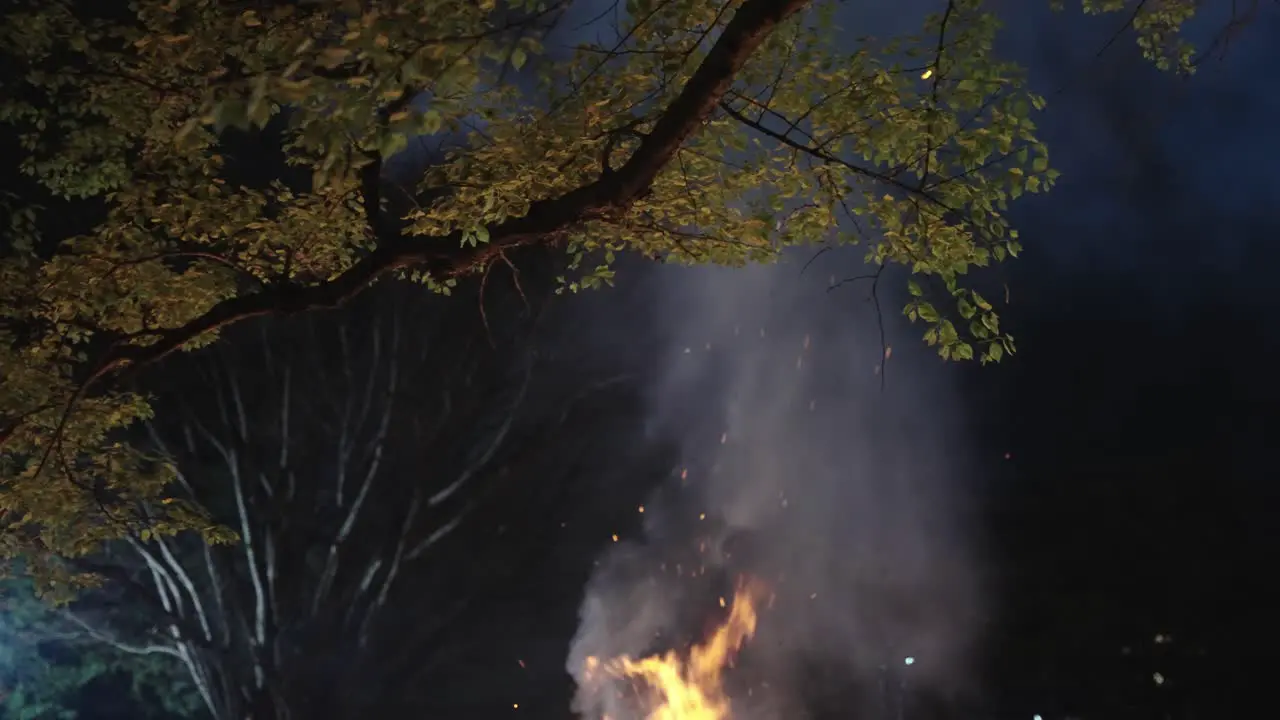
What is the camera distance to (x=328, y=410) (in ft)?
49.3

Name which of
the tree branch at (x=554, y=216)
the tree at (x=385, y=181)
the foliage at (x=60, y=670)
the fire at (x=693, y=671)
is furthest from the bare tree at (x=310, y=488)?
the fire at (x=693, y=671)

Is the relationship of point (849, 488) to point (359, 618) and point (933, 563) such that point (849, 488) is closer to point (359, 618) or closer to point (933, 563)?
point (933, 563)

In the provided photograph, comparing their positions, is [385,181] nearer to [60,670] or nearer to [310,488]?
[310,488]

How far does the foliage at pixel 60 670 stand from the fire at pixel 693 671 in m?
14.2

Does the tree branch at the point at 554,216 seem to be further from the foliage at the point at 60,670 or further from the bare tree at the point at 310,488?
the foliage at the point at 60,670

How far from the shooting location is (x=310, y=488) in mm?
14961

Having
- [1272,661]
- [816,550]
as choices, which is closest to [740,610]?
[816,550]

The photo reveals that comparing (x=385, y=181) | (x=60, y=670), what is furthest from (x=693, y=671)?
(x=385, y=181)

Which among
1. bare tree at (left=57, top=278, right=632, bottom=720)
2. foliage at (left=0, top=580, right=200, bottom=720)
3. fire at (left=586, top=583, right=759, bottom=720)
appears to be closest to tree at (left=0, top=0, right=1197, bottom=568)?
bare tree at (left=57, top=278, right=632, bottom=720)

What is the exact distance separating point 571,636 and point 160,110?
67.6 feet

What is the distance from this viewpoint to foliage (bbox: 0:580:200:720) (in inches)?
612

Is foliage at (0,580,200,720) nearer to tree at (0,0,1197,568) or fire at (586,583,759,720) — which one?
tree at (0,0,1197,568)

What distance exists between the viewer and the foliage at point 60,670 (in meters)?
15.6

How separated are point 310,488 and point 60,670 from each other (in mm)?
6482
